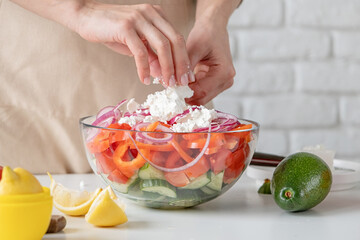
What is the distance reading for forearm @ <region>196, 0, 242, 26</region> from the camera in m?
1.35

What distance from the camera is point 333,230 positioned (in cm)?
91

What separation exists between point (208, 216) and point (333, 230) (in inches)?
7.8

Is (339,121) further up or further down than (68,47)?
further down

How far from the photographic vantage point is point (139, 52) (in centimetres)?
108

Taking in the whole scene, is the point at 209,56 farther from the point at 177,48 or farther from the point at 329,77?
the point at 329,77

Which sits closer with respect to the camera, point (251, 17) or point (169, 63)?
point (169, 63)

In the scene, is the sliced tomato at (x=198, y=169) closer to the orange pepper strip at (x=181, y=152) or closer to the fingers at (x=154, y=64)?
the orange pepper strip at (x=181, y=152)

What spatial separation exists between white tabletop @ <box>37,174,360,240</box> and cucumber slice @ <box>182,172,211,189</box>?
0.18 ft

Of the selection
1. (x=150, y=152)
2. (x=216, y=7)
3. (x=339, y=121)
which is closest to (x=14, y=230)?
(x=150, y=152)

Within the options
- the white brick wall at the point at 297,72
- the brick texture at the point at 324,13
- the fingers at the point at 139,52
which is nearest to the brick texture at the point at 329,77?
the white brick wall at the point at 297,72

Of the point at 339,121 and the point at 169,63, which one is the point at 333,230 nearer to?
the point at 169,63

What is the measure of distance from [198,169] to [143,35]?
1.06ft

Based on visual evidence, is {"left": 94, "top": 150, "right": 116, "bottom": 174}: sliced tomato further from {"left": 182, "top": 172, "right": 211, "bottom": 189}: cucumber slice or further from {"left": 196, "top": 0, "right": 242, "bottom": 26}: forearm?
{"left": 196, "top": 0, "right": 242, "bottom": 26}: forearm

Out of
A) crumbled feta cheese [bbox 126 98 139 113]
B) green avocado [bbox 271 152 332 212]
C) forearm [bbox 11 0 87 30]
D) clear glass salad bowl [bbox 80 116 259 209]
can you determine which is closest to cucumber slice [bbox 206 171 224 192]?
clear glass salad bowl [bbox 80 116 259 209]
